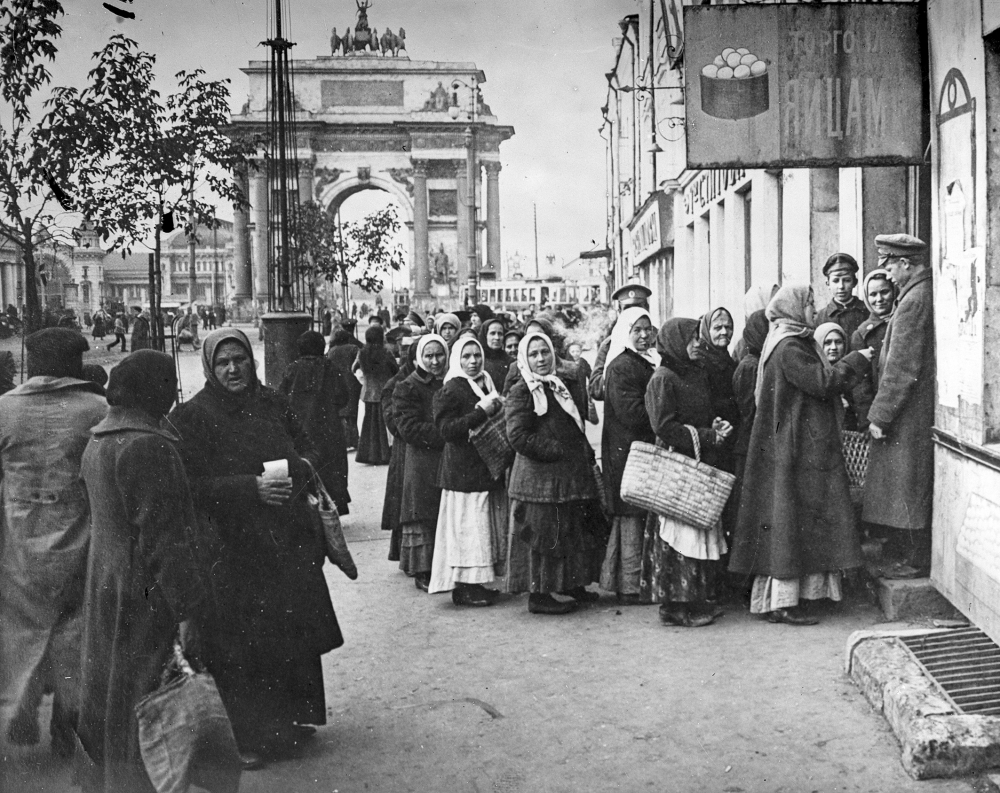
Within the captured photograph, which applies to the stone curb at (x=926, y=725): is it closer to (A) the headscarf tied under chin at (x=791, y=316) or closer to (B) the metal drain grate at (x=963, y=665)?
(B) the metal drain grate at (x=963, y=665)

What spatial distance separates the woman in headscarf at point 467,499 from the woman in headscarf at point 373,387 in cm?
563

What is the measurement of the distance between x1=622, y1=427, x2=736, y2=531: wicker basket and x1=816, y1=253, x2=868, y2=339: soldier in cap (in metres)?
1.84

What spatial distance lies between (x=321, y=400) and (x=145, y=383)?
A: 5.39 metres

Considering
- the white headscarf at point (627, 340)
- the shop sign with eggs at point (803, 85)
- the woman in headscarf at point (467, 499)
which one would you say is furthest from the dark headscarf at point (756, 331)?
the woman in headscarf at point (467, 499)

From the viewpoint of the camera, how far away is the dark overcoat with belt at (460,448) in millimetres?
6523

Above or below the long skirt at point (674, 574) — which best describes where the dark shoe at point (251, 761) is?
below

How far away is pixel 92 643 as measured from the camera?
3.72 metres

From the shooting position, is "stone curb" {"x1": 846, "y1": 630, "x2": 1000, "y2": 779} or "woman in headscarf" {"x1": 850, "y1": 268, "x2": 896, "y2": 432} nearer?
"stone curb" {"x1": 846, "y1": 630, "x2": 1000, "y2": 779}

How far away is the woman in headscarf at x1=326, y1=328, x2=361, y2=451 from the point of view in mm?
12599

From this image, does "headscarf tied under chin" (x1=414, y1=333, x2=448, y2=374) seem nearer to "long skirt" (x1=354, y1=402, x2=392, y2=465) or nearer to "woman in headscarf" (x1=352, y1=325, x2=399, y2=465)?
"woman in headscarf" (x1=352, y1=325, x2=399, y2=465)

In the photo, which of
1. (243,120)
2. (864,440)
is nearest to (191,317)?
(243,120)

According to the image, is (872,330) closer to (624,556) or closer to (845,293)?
(845,293)

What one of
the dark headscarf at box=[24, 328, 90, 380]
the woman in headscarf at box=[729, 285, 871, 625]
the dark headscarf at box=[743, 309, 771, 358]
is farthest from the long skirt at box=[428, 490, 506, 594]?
the dark headscarf at box=[24, 328, 90, 380]

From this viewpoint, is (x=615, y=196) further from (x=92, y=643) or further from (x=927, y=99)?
(x=92, y=643)
